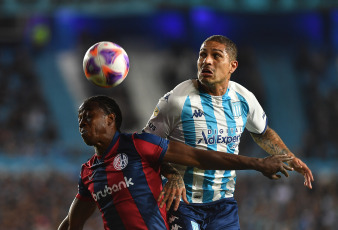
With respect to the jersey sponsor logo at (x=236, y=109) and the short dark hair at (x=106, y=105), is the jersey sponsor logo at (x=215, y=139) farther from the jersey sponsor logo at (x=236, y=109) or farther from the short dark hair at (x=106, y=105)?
the short dark hair at (x=106, y=105)

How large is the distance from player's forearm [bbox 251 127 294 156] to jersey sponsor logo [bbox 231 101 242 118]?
0.51 meters

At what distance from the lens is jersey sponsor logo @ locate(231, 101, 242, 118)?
5.41 meters

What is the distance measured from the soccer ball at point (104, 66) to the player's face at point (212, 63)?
790mm

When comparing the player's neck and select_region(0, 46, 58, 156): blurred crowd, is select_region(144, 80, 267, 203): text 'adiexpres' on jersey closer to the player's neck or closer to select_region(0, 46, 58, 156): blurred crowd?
the player's neck

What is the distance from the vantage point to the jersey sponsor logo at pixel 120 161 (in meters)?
4.52

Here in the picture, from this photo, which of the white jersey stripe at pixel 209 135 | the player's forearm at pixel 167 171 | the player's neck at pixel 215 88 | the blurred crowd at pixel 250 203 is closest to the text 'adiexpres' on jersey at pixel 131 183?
the player's forearm at pixel 167 171

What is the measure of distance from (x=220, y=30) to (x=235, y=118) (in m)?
18.3

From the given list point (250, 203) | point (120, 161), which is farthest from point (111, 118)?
point (250, 203)

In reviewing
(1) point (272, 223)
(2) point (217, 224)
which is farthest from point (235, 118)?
(1) point (272, 223)

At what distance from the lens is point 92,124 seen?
447cm

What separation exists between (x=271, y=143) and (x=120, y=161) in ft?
6.01

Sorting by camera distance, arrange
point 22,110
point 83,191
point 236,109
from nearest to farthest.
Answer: point 83,191 → point 236,109 → point 22,110

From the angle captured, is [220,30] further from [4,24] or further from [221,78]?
[221,78]

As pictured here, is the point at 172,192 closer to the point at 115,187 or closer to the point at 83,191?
the point at 115,187
